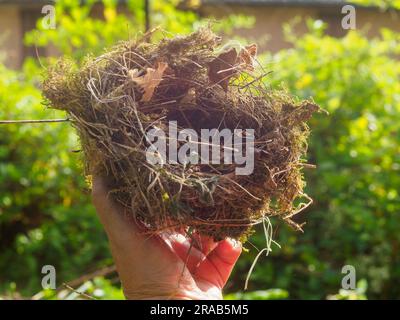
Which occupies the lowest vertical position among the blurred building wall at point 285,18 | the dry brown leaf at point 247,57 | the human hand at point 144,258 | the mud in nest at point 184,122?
the human hand at point 144,258

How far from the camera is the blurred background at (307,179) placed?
491 centimetres

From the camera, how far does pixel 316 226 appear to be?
523 centimetres

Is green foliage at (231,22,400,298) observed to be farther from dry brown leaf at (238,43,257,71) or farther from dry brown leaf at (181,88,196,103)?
dry brown leaf at (181,88,196,103)

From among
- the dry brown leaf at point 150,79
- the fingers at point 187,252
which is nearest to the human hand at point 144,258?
the fingers at point 187,252

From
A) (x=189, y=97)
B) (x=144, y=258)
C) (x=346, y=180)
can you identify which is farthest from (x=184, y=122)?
(x=346, y=180)

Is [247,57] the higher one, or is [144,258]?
[247,57]

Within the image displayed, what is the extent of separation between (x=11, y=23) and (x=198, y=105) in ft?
34.0

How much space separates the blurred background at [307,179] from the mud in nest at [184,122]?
104 inches

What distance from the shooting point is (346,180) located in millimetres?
4918

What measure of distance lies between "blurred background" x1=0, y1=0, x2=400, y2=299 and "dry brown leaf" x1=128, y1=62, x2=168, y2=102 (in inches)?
110

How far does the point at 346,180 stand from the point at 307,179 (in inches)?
16.3

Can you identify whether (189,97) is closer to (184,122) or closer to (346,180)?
(184,122)

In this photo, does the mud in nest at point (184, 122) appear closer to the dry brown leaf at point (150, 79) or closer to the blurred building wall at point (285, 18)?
the dry brown leaf at point (150, 79)

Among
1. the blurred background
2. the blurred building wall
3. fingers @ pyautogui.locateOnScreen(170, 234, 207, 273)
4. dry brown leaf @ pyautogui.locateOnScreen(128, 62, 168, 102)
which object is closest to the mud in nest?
dry brown leaf @ pyautogui.locateOnScreen(128, 62, 168, 102)
